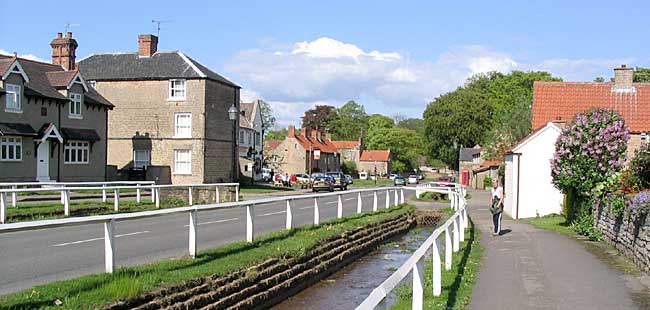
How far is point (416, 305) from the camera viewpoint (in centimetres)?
780

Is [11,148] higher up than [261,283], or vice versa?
[11,148]

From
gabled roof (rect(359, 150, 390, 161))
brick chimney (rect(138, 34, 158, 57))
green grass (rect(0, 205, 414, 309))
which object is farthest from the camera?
gabled roof (rect(359, 150, 390, 161))

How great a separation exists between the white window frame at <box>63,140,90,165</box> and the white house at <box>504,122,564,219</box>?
2447 centimetres

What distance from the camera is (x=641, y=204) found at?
46.0 ft

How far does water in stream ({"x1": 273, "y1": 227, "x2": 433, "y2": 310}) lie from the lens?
1309 centimetres

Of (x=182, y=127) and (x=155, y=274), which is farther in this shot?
(x=182, y=127)

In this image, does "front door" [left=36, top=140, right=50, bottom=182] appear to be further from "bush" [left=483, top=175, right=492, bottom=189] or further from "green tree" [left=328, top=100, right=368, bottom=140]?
"green tree" [left=328, top=100, right=368, bottom=140]

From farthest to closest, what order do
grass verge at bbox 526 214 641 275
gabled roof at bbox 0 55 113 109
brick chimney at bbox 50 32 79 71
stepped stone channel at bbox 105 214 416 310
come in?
brick chimney at bbox 50 32 79 71, gabled roof at bbox 0 55 113 109, grass verge at bbox 526 214 641 275, stepped stone channel at bbox 105 214 416 310

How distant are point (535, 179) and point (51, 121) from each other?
25706 mm

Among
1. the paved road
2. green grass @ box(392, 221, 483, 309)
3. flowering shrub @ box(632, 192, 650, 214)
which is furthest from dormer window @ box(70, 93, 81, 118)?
flowering shrub @ box(632, 192, 650, 214)

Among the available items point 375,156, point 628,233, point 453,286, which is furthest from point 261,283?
point 375,156

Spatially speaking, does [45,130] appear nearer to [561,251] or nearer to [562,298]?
[561,251]

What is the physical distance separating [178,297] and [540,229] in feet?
57.6

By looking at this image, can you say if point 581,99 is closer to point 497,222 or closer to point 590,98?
point 590,98
